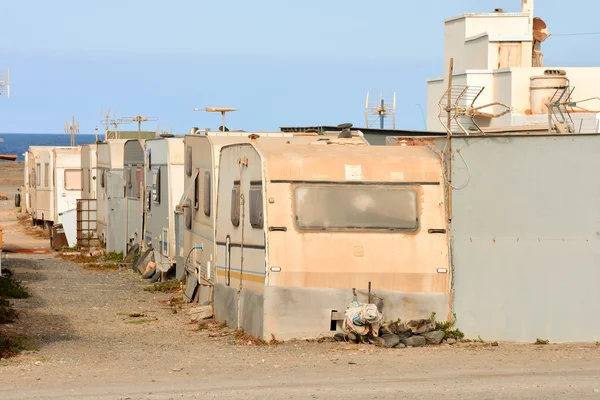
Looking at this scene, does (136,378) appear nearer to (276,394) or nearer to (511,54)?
(276,394)

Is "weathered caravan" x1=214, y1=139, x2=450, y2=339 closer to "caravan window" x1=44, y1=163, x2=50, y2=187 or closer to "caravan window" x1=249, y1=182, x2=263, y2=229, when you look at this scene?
"caravan window" x1=249, y1=182, x2=263, y2=229

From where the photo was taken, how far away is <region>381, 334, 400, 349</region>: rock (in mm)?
13188

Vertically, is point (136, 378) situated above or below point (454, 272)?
below

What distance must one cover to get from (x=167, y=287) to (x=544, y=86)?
13759 mm

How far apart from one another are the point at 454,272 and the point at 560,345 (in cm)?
156

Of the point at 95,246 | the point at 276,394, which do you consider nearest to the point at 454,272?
the point at 276,394

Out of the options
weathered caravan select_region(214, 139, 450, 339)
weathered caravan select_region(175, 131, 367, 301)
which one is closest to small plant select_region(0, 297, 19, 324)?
weathered caravan select_region(175, 131, 367, 301)

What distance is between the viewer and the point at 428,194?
14039mm

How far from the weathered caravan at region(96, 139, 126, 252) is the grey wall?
14871 millimetres

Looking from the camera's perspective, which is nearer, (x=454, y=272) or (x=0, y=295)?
(x=454, y=272)

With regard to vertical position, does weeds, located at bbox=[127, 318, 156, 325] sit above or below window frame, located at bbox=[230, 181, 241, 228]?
below

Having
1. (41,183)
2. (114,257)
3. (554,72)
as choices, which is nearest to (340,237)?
(114,257)

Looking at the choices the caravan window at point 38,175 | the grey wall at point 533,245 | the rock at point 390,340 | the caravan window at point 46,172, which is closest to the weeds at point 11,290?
the rock at point 390,340

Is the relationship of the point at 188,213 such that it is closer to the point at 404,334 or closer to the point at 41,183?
the point at 404,334
